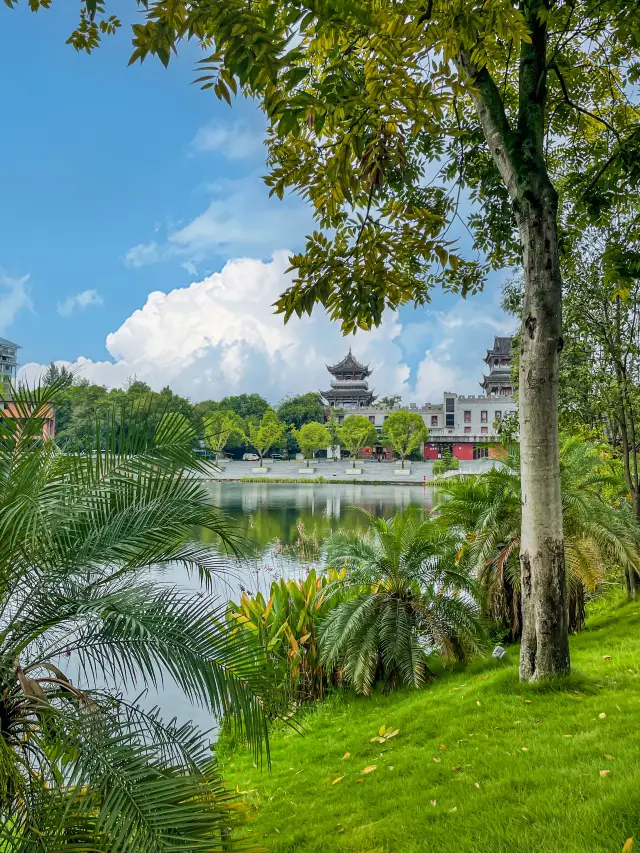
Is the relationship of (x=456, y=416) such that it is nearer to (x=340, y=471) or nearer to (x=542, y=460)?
(x=340, y=471)

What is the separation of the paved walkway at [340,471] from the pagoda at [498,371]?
17.3 m

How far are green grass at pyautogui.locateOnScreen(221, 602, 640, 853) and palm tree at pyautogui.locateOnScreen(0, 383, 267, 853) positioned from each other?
823 mm

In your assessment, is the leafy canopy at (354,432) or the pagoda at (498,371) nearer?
the leafy canopy at (354,432)

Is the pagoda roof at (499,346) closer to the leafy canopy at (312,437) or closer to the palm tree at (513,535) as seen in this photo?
the leafy canopy at (312,437)

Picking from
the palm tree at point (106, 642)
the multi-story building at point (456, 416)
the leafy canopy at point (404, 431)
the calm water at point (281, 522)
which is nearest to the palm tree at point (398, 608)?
the calm water at point (281, 522)

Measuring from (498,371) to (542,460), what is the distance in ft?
174

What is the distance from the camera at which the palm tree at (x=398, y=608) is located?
5.30 metres

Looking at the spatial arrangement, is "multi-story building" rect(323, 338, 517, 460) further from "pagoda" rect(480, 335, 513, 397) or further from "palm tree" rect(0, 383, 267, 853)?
"palm tree" rect(0, 383, 267, 853)

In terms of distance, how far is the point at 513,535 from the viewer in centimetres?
620

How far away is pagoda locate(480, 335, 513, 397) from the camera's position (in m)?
53.1

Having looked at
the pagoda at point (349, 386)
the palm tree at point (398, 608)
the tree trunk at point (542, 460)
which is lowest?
the palm tree at point (398, 608)

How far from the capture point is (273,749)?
495 cm

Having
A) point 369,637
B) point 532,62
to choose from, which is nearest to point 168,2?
point 532,62

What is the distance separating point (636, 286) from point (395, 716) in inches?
251
